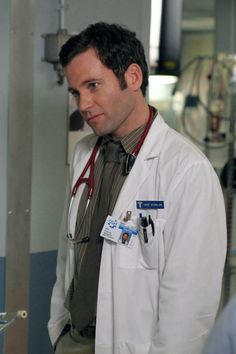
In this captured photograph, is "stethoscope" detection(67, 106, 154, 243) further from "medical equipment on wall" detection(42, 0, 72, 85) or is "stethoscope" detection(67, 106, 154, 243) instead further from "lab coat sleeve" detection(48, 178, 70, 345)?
"medical equipment on wall" detection(42, 0, 72, 85)

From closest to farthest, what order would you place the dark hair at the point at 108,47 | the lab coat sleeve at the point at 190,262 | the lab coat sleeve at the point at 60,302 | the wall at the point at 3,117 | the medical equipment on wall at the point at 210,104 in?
the lab coat sleeve at the point at 190,262 → the dark hair at the point at 108,47 → the lab coat sleeve at the point at 60,302 → the wall at the point at 3,117 → the medical equipment on wall at the point at 210,104

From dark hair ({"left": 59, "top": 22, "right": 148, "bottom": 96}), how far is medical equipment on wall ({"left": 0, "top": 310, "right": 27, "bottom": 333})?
698mm

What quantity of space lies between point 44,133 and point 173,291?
2.92 ft

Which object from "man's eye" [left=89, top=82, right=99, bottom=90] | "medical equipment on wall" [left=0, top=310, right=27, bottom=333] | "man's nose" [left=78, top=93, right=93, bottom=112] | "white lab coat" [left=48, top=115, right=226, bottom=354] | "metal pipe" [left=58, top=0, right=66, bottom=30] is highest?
"metal pipe" [left=58, top=0, right=66, bottom=30]

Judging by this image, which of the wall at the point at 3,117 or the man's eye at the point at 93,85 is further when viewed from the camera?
the wall at the point at 3,117

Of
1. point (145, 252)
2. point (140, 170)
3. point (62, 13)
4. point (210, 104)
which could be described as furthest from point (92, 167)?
point (210, 104)

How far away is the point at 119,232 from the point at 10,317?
1.60 ft

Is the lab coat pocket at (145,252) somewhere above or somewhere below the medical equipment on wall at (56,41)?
below

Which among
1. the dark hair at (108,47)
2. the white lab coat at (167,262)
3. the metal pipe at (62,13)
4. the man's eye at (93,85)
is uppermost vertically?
the metal pipe at (62,13)

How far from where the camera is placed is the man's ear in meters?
1.60

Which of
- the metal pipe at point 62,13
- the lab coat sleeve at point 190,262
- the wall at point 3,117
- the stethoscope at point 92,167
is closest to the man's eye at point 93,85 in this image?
the stethoscope at point 92,167

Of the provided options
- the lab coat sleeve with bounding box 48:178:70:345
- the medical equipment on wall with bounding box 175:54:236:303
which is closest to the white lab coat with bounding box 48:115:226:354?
the lab coat sleeve with bounding box 48:178:70:345

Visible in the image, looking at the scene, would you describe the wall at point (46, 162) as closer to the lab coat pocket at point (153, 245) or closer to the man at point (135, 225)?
the man at point (135, 225)

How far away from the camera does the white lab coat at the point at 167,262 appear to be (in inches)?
57.8
